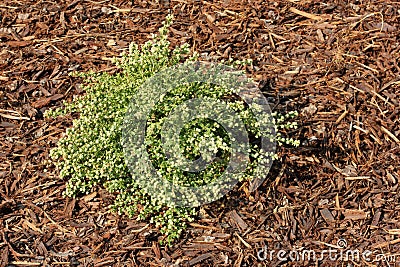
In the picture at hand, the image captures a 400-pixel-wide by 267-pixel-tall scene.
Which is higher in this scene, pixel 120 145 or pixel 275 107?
pixel 275 107

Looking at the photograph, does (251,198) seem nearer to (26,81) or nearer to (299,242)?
(299,242)

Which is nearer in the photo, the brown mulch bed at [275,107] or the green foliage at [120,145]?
the green foliage at [120,145]

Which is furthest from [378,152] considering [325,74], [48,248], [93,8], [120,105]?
[93,8]

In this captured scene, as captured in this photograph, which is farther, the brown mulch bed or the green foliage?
the brown mulch bed

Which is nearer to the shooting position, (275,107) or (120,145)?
(120,145)
